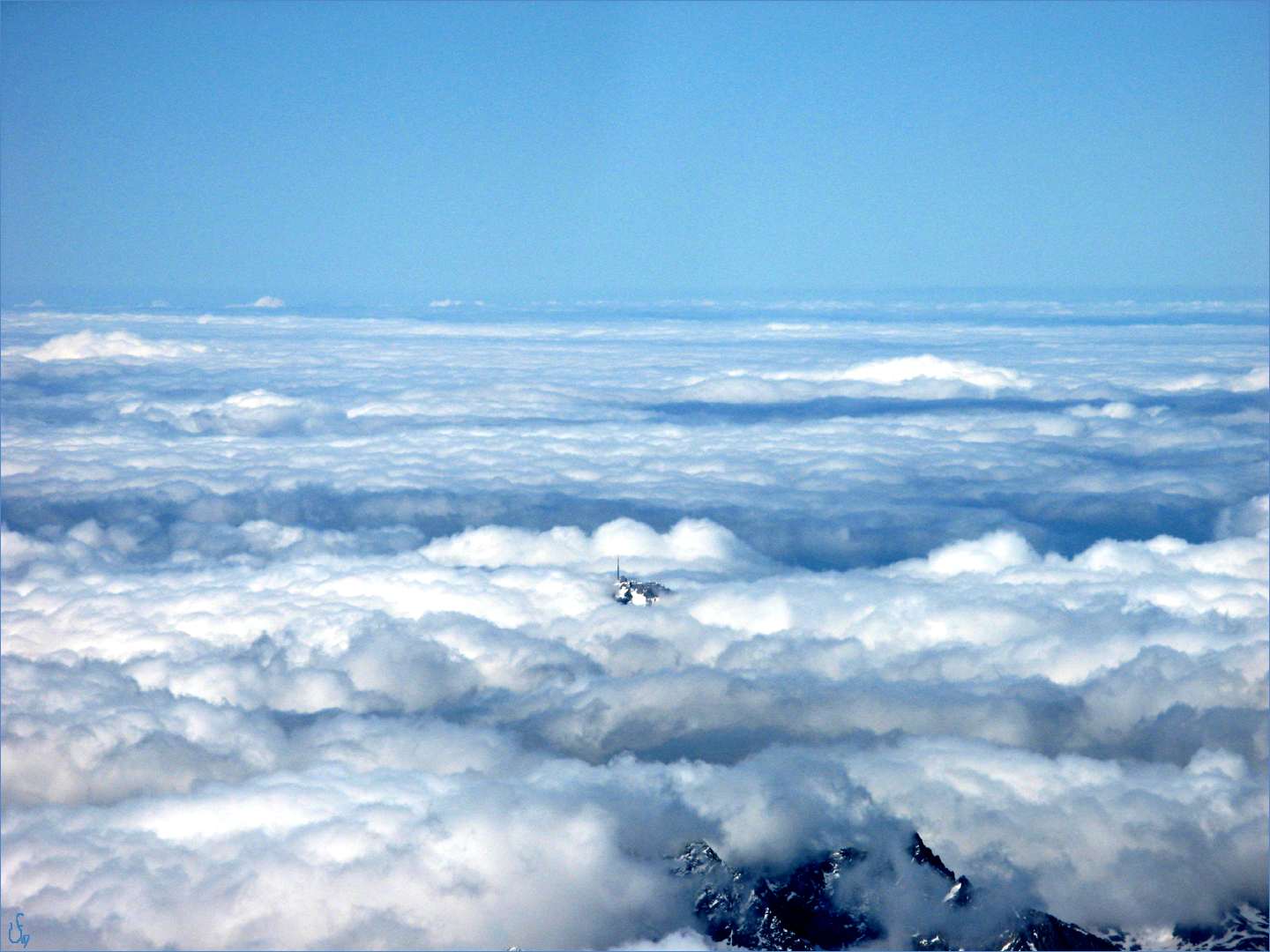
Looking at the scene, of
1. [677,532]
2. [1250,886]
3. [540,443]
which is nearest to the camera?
[1250,886]

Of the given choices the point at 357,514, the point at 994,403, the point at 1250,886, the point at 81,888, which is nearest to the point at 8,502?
the point at 357,514

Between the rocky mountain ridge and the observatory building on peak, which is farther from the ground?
the observatory building on peak

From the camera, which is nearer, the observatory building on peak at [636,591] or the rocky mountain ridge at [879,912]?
the rocky mountain ridge at [879,912]

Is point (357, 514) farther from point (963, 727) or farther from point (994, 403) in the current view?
point (994, 403)

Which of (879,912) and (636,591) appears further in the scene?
(636,591)

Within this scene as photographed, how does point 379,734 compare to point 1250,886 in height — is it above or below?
above

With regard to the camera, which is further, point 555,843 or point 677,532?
point 677,532

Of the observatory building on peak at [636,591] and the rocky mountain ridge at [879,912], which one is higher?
the observatory building on peak at [636,591]

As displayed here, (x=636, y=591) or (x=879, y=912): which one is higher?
(x=636, y=591)

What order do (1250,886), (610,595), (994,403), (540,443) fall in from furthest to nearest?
(994,403) < (540,443) < (610,595) < (1250,886)

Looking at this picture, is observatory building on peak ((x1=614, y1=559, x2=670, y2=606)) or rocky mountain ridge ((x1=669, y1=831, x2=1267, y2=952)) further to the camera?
observatory building on peak ((x1=614, y1=559, x2=670, y2=606))
